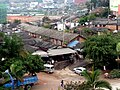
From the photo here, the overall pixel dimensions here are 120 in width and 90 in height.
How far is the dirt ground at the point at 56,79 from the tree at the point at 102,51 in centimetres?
245

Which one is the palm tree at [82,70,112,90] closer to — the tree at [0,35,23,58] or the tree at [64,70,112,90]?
A: the tree at [64,70,112,90]

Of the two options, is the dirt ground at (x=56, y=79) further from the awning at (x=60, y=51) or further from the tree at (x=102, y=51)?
the awning at (x=60, y=51)

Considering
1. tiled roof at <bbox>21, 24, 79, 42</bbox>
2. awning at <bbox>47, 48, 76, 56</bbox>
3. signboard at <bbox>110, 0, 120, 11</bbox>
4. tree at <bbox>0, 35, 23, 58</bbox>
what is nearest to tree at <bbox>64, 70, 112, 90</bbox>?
tree at <bbox>0, 35, 23, 58</bbox>

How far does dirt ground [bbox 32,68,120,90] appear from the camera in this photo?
27859 mm

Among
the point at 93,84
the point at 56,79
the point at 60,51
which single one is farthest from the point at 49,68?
the point at 93,84

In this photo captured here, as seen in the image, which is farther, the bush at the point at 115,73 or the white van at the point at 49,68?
the white van at the point at 49,68

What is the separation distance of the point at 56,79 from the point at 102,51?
5.17 meters

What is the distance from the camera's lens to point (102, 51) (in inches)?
1233

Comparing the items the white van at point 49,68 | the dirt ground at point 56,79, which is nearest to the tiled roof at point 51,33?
the white van at point 49,68

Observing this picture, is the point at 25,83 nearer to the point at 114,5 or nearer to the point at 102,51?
the point at 102,51

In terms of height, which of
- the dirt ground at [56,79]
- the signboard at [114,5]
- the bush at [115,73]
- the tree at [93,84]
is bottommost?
the dirt ground at [56,79]

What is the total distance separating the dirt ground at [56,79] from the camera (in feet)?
91.4

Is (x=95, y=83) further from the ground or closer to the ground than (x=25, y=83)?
further from the ground

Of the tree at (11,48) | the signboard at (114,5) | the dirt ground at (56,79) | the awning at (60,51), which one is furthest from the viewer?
the signboard at (114,5)
